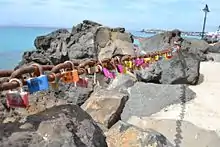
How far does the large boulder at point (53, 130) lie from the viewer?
246cm

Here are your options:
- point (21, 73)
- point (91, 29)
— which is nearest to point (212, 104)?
point (21, 73)

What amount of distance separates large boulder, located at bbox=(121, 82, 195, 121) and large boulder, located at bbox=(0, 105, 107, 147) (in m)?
3.34

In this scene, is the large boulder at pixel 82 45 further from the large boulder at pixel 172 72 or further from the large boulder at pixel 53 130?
the large boulder at pixel 53 130

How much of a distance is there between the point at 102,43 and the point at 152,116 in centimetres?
659

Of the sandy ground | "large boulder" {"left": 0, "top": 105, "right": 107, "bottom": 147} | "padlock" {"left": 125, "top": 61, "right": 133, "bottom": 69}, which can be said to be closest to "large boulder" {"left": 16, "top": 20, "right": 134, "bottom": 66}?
the sandy ground

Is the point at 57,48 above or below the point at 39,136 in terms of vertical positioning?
below

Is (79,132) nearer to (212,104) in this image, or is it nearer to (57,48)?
(212,104)

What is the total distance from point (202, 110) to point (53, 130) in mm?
4695

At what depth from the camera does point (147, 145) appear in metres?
3.88

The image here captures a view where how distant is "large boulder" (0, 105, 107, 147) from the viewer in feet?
8.07

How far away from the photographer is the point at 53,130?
262 cm

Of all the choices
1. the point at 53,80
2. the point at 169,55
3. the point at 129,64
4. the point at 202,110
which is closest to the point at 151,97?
the point at 202,110

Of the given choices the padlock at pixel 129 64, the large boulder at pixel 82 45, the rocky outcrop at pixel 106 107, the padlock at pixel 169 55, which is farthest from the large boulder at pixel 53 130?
the large boulder at pixel 82 45

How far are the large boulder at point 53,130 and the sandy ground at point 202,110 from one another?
327 cm
